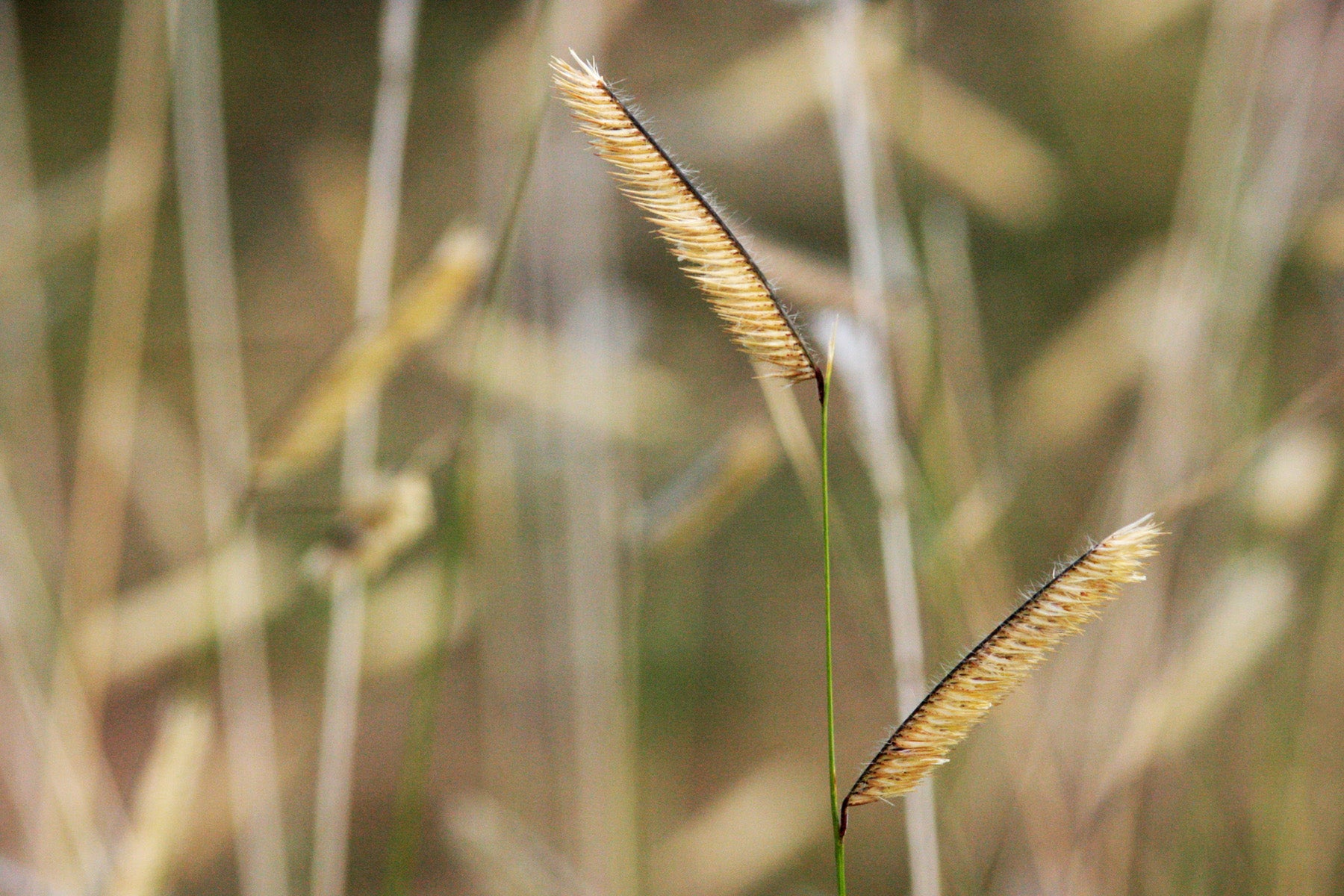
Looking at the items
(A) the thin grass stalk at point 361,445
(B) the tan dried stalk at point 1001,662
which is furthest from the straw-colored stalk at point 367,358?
(B) the tan dried stalk at point 1001,662

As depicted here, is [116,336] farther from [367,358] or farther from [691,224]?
[691,224]

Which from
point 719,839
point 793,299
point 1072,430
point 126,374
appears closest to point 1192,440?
point 1072,430

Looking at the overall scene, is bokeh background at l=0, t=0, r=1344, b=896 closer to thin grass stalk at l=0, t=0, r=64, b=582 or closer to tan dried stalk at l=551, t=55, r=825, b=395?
thin grass stalk at l=0, t=0, r=64, b=582

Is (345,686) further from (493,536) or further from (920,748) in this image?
(920,748)

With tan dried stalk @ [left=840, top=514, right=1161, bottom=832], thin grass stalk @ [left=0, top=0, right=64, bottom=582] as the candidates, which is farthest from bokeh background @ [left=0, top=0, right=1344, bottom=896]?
tan dried stalk @ [left=840, top=514, right=1161, bottom=832]

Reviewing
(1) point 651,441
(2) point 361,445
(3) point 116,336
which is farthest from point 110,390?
(1) point 651,441

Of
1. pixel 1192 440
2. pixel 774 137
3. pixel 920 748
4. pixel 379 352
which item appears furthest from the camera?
pixel 774 137

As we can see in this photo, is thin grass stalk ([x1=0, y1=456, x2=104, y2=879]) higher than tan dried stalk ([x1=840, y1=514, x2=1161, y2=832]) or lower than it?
lower
